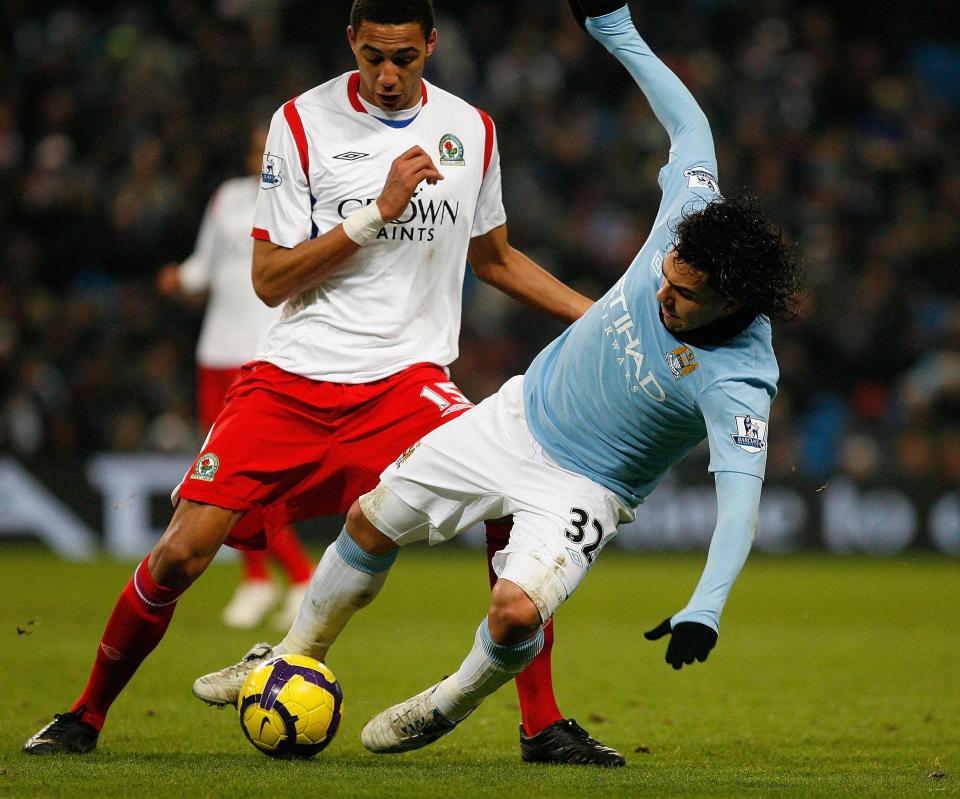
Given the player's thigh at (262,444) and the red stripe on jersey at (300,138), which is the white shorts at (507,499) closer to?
the player's thigh at (262,444)

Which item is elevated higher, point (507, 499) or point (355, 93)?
point (355, 93)

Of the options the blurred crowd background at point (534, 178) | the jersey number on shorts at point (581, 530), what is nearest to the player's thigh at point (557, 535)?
the jersey number on shorts at point (581, 530)

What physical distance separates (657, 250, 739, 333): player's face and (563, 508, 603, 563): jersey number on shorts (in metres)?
0.68

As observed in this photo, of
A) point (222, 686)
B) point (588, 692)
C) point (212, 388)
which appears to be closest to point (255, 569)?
point (212, 388)

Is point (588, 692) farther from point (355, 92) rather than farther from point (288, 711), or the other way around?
point (355, 92)

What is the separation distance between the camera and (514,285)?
5469 millimetres

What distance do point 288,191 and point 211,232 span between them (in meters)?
3.95

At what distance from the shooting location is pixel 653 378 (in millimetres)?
4402

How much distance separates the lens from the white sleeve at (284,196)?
16.5 ft

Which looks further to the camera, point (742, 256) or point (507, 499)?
point (507, 499)

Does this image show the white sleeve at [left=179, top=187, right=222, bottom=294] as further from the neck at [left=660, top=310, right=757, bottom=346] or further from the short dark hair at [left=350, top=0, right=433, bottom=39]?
the neck at [left=660, top=310, right=757, bottom=346]

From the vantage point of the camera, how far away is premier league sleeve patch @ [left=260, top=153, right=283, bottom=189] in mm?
5039

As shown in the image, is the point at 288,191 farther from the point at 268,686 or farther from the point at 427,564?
the point at 427,564

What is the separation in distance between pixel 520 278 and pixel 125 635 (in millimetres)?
1882
